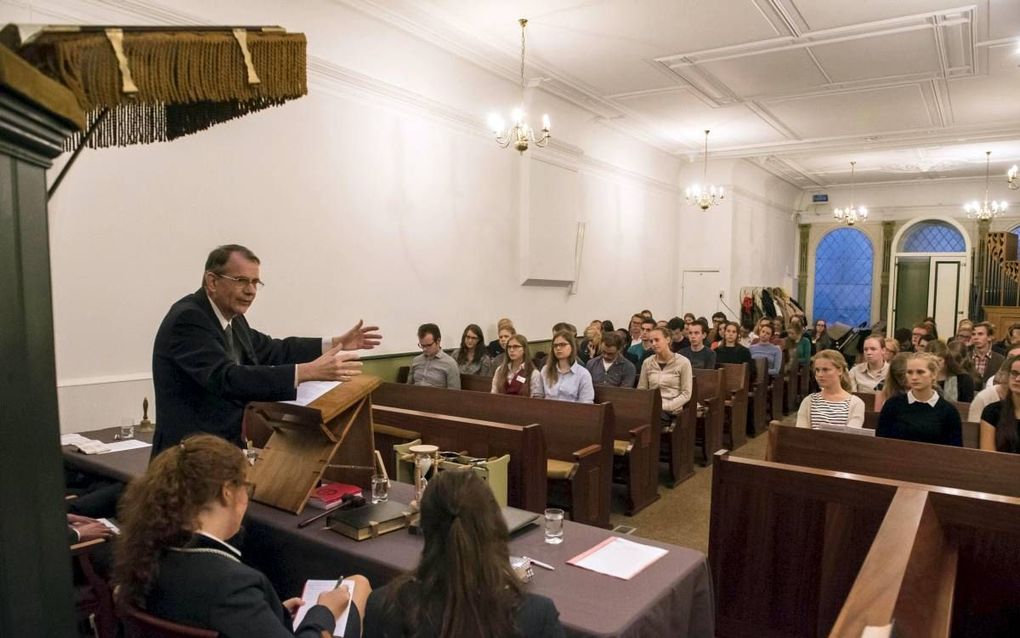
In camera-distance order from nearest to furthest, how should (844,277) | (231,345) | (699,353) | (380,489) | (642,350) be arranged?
(231,345), (380,489), (699,353), (642,350), (844,277)

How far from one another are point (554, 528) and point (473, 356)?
4.52 meters

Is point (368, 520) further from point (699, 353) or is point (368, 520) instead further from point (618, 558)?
point (699, 353)

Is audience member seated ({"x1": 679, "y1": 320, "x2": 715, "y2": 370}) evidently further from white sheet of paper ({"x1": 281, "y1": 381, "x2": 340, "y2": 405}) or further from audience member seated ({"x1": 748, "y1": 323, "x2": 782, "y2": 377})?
white sheet of paper ({"x1": 281, "y1": 381, "x2": 340, "y2": 405})

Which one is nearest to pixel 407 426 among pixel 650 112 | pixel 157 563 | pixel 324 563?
pixel 324 563

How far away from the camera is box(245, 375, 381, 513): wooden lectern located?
2570 millimetres

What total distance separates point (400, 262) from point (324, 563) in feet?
14.6

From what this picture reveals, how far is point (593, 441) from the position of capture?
15.6 ft

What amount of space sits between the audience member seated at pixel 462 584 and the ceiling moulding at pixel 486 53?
5.25 metres

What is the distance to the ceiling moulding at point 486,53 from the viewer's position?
6.03 meters

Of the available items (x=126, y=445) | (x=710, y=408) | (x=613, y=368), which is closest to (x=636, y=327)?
(x=710, y=408)

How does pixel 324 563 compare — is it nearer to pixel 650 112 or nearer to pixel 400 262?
pixel 400 262

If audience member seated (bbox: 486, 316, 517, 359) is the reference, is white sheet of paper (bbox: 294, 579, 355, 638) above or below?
below

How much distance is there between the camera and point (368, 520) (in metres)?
2.42

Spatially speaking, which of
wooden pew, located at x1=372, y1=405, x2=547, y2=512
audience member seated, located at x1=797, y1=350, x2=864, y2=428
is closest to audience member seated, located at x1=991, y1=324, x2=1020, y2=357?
audience member seated, located at x1=797, y1=350, x2=864, y2=428
